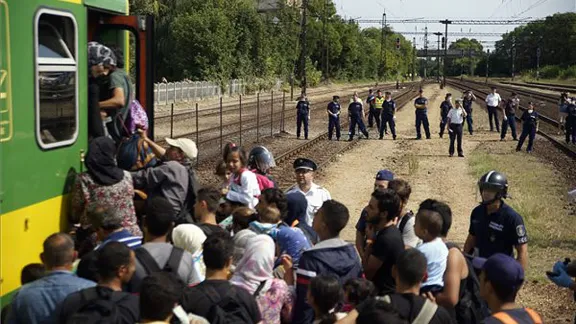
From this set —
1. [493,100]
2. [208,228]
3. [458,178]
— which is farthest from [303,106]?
[208,228]

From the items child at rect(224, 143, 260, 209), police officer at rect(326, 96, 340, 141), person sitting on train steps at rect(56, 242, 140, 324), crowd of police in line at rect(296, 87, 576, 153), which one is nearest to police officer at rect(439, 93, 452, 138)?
crowd of police in line at rect(296, 87, 576, 153)

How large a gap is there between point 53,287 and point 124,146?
2502mm

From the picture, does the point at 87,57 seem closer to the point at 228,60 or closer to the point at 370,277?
the point at 370,277

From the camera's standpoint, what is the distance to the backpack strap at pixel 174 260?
5328 millimetres

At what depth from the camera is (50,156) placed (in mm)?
5645

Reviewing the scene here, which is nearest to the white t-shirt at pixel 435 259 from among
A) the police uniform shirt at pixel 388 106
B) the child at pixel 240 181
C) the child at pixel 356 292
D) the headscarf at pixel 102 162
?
the child at pixel 356 292

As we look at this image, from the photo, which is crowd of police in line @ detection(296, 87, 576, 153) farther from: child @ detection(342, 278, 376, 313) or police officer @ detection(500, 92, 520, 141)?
child @ detection(342, 278, 376, 313)

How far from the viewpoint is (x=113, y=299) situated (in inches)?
181

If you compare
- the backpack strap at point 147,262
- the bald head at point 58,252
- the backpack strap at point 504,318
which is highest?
the bald head at point 58,252

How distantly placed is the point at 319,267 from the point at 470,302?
1251 mm

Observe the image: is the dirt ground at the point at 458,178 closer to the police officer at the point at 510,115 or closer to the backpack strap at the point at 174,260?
the police officer at the point at 510,115

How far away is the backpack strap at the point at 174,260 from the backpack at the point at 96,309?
2.44 ft

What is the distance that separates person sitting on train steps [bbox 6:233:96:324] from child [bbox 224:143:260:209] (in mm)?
2572

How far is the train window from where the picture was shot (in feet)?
17.9
